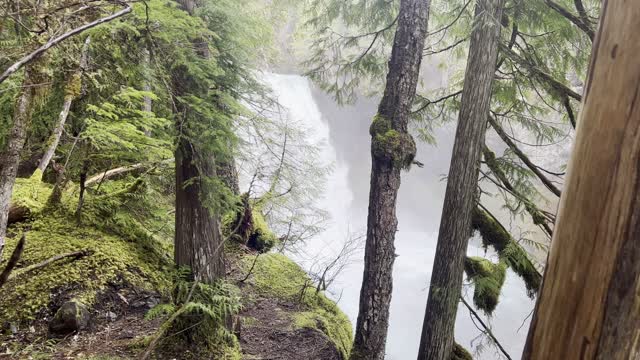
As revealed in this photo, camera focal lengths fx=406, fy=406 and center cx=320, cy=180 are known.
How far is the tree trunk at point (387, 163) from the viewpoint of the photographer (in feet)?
11.9

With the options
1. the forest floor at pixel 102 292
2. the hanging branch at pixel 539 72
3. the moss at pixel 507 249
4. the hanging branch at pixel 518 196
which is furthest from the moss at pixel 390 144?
the forest floor at pixel 102 292

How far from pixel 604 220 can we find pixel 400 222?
15.8 m

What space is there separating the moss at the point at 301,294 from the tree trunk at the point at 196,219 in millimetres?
2065

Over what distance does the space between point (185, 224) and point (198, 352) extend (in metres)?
0.88

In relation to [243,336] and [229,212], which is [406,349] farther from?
[229,212]

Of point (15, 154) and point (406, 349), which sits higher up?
point (15, 154)

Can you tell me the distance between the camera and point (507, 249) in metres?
3.64

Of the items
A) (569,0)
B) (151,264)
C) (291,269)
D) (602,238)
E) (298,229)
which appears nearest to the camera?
(602,238)

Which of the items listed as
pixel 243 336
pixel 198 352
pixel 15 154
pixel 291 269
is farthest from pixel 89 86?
pixel 291 269

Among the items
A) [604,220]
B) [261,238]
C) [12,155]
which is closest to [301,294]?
[261,238]

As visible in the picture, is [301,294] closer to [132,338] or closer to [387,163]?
[387,163]

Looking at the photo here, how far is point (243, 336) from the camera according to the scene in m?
4.12

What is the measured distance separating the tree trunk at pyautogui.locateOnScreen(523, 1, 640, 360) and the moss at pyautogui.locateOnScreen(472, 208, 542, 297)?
313 cm

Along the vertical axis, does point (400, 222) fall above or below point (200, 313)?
above
